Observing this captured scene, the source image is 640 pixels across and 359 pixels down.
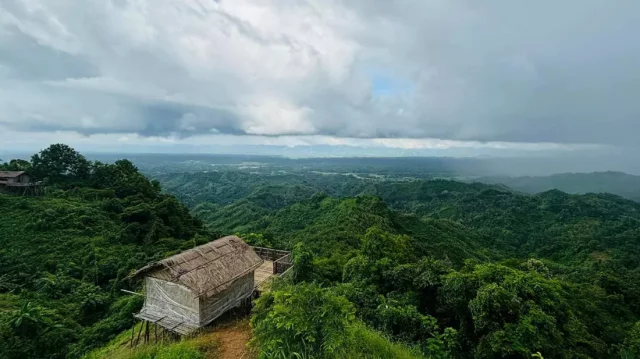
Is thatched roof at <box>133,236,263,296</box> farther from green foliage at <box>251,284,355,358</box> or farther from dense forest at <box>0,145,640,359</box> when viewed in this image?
green foliage at <box>251,284,355,358</box>

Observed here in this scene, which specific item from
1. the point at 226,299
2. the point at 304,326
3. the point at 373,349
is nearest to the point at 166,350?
the point at 226,299

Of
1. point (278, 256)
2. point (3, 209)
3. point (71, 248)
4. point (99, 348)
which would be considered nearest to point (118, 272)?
point (71, 248)

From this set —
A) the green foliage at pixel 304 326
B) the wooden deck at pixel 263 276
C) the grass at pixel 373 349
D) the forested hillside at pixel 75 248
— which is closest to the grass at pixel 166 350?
the forested hillside at pixel 75 248

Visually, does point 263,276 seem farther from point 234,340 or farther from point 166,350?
point 166,350

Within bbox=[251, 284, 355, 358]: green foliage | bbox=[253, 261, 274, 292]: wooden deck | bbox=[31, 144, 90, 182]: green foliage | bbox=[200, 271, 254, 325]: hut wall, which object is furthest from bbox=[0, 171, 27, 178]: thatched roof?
bbox=[251, 284, 355, 358]: green foliage

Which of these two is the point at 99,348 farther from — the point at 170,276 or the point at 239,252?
the point at 239,252

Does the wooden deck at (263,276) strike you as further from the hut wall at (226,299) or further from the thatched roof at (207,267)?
the thatched roof at (207,267)

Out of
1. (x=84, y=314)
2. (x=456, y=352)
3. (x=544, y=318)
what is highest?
(x=544, y=318)
